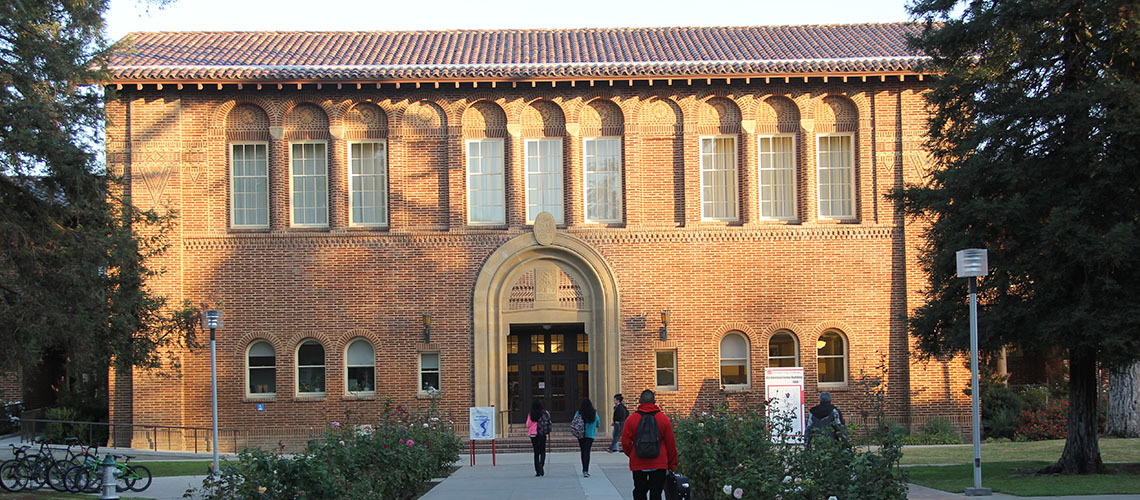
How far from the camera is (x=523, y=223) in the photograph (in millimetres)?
29094

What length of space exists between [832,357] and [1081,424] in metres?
11.0

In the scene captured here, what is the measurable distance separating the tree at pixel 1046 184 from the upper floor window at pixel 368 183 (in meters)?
14.6

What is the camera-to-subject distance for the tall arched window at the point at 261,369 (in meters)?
29.0

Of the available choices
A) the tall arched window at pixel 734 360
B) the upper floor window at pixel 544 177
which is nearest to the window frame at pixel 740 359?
the tall arched window at pixel 734 360

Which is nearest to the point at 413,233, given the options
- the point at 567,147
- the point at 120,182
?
the point at 567,147

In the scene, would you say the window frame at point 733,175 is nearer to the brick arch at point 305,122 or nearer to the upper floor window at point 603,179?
the upper floor window at point 603,179

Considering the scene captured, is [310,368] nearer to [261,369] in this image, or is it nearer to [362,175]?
[261,369]

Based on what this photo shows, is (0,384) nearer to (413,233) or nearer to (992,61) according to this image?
(413,233)

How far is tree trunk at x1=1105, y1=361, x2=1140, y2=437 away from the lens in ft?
88.9

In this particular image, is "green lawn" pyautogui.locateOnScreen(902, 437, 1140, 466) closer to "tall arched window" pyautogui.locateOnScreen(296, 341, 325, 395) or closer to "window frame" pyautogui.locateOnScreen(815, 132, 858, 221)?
"window frame" pyautogui.locateOnScreen(815, 132, 858, 221)

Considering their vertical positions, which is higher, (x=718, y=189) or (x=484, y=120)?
(x=484, y=120)

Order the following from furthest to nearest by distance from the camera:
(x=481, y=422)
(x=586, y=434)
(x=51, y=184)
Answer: (x=481, y=422) < (x=586, y=434) < (x=51, y=184)

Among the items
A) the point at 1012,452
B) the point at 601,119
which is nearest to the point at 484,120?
the point at 601,119

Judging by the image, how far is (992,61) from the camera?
61.7 ft
